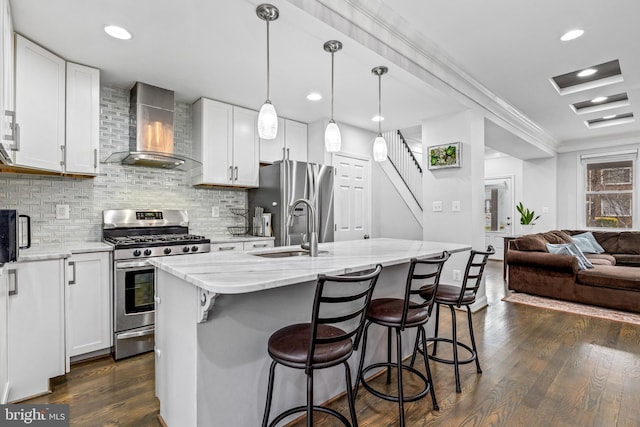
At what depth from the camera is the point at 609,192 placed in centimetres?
661

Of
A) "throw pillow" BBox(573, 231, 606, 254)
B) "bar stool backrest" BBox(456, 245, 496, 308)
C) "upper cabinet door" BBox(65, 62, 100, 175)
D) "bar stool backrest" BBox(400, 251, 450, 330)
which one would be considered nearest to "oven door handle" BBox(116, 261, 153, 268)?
"upper cabinet door" BBox(65, 62, 100, 175)

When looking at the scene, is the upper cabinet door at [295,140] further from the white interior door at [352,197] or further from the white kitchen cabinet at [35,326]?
the white kitchen cabinet at [35,326]

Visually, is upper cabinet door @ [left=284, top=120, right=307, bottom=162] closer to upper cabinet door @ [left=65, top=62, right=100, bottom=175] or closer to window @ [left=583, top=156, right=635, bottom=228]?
upper cabinet door @ [left=65, top=62, right=100, bottom=175]

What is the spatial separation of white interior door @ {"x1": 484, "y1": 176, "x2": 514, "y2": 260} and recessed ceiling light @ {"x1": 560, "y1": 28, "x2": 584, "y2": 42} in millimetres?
5287

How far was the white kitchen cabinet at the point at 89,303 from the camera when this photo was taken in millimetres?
2520

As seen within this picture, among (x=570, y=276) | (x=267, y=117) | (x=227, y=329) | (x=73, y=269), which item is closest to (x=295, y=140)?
(x=267, y=117)

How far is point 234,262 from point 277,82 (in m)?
2.23

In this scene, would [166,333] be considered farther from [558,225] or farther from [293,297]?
[558,225]

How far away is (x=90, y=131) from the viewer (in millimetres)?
2895

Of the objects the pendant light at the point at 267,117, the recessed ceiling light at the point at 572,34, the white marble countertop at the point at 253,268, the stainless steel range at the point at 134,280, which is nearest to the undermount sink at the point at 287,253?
the white marble countertop at the point at 253,268

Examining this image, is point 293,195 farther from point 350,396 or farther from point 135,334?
point 350,396

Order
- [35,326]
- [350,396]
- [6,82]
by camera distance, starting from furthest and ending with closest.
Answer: [35,326] → [6,82] → [350,396]

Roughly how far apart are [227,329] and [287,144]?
329 cm

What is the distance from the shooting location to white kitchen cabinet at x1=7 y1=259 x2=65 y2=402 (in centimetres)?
204
